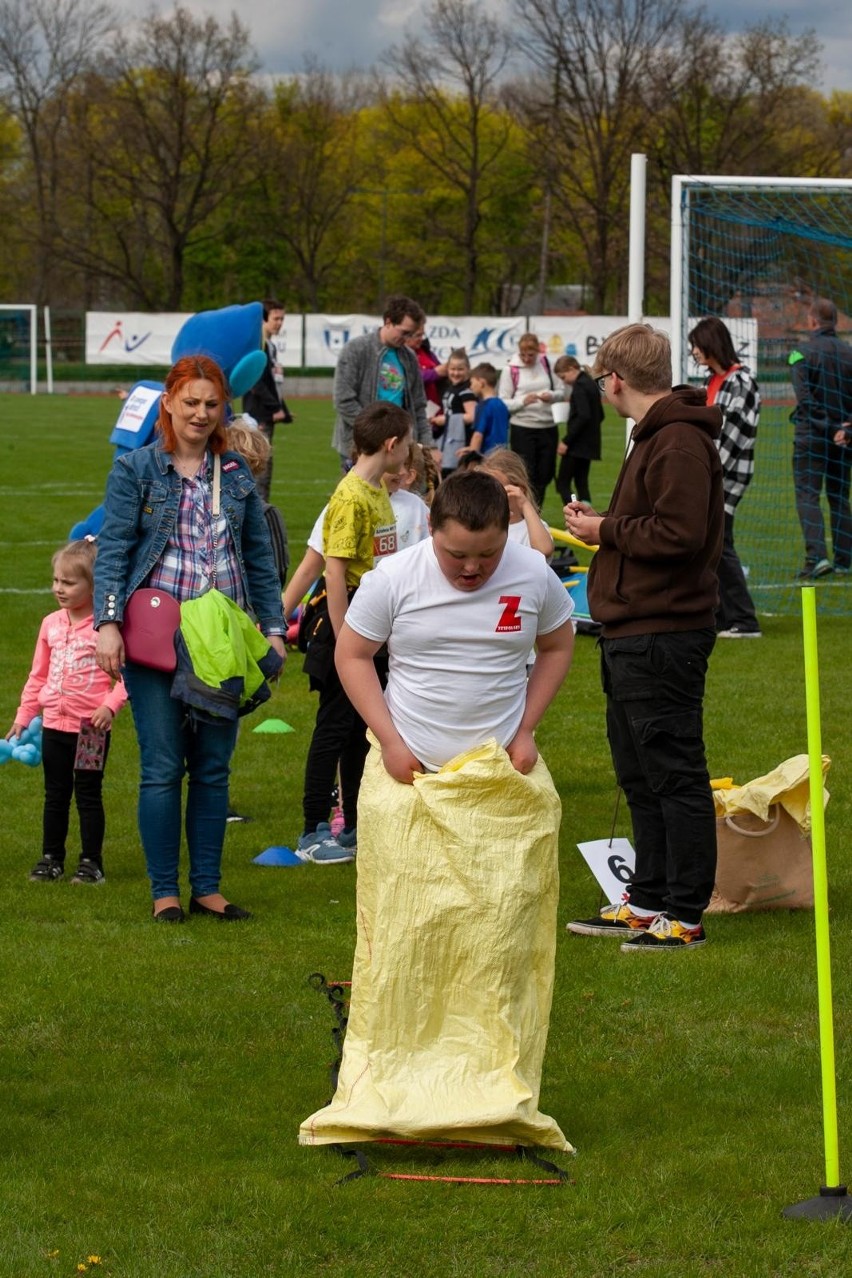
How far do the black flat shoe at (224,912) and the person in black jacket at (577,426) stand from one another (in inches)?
506

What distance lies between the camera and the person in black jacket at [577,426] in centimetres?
1875

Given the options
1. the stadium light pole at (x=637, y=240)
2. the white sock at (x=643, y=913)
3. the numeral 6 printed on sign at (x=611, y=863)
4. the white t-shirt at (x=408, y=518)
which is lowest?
the white sock at (x=643, y=913)

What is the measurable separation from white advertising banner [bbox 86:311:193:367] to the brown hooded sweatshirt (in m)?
44.4

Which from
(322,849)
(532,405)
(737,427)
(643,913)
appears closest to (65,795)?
(322,849)

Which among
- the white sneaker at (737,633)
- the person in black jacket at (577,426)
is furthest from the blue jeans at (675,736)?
the person in black jacket at (577,426)

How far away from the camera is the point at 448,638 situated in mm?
4152

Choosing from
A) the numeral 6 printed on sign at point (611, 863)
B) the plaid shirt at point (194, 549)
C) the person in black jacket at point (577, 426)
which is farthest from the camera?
the person in black jacket at point (577, 426)

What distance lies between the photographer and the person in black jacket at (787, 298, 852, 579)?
47.0ft

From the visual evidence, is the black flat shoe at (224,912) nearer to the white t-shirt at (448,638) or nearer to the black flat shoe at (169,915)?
the black flat shoe at (169,915)

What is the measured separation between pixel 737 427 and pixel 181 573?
6128mm

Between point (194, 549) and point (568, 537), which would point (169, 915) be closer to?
point (194, 549)

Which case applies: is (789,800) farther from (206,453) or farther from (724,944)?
(206,453)

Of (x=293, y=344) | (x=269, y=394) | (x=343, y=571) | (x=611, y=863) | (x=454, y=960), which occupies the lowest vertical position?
(x=611, y=863)

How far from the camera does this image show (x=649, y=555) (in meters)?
5.48
